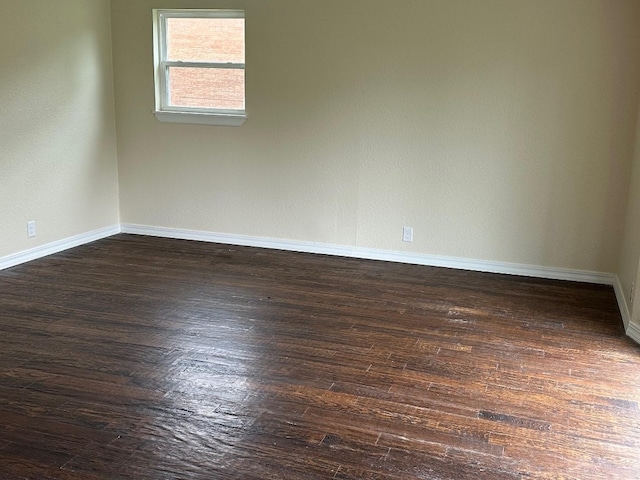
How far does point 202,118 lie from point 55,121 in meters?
1.17

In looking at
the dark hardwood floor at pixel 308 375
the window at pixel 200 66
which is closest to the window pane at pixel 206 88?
the window at pixel 200 66

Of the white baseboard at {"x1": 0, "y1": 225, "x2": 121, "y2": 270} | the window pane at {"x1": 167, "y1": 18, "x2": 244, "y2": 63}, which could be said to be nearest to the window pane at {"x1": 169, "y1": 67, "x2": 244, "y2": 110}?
the window pane at {"x1": 167, "y1": 18, "x2": 244, "y2": 63}

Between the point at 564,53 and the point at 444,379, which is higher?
the point at 564,53

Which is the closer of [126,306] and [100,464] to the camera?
[100,464]

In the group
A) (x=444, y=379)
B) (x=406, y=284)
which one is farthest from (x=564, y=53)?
(x=444, y=379)

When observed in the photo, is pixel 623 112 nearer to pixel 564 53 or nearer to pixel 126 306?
pixel 564 53

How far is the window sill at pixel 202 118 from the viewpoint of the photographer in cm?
558

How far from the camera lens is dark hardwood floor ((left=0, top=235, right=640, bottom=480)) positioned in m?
2.45

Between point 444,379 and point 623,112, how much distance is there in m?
2.63

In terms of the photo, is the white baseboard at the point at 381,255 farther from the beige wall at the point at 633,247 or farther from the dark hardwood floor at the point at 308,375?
the beige wall at the point at 633,247

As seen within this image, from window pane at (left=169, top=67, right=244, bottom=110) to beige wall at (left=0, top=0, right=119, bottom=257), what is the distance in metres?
0.59

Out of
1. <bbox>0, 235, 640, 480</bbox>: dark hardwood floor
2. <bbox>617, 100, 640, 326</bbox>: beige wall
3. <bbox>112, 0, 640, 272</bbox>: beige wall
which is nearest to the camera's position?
<bbox>0, 235, 640, 480</bbox>: dark hardwood floor

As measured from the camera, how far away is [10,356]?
332 centimetres

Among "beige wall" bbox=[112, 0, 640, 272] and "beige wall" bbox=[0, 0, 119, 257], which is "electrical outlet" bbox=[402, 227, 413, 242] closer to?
"beige wall" bbox=[112, 0, 640, 272]
